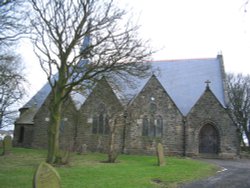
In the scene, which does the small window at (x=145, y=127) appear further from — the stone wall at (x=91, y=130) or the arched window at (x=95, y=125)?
the arched window at (x=95, y=125)

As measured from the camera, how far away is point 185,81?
29984mm

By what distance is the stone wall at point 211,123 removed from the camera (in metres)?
25.1

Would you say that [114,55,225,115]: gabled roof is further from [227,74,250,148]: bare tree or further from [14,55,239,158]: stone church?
[227,74,250,148]: bare tree

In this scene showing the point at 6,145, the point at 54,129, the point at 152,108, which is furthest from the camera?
the point at 152,108

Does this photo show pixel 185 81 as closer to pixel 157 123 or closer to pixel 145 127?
pixel 157 123

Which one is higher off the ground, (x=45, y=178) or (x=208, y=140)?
(x=208, y=140)

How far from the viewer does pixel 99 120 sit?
27.5 m

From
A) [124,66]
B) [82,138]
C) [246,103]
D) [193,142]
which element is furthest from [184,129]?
[246,103]

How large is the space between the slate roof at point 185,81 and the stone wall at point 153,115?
101 cm

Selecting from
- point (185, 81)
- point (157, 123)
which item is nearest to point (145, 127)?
point (157, 123)

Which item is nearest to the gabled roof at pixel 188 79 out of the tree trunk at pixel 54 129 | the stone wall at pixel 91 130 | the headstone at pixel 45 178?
the stone wall at pixel 91 130

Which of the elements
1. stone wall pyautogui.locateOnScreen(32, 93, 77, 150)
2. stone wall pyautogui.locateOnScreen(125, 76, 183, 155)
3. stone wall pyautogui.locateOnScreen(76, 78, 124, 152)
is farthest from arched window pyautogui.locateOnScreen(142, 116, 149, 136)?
stone wall pyautogui.locateOnScreen(32, 93, 77, 150)

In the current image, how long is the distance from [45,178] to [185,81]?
979 inches

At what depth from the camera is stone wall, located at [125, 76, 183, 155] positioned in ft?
84.0
